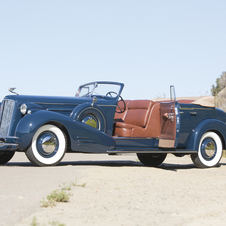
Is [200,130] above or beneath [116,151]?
above

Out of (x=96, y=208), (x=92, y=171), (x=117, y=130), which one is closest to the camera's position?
(x=96, y=208)

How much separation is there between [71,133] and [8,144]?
129 cm

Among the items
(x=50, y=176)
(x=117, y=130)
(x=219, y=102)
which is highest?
(x=219, y=102)

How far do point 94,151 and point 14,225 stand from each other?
15.1 ft

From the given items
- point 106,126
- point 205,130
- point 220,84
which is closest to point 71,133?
point 106,126

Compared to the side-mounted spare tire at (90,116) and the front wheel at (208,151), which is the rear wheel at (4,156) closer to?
the side-mounted spare tire at (90,116)

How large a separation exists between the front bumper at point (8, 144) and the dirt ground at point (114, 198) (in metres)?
0.55

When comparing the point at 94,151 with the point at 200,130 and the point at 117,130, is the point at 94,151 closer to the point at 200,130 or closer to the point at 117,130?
the point at 117,130

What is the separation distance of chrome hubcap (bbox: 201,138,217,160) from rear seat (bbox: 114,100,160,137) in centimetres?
125

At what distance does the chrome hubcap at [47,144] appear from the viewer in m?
7.59

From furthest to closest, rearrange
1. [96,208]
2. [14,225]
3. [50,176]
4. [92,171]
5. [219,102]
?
[219,102]
[92,171]
[50,176]
[96,208]
[14,225]

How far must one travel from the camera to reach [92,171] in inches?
278

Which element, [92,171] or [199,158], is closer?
[92,171]

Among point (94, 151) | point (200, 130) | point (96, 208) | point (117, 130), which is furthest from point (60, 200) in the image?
point (200, 130)
